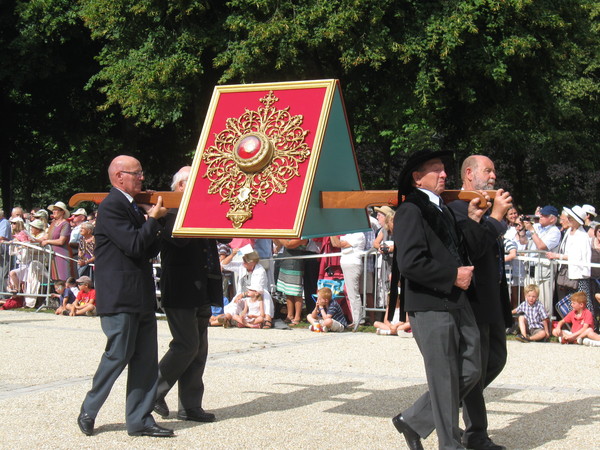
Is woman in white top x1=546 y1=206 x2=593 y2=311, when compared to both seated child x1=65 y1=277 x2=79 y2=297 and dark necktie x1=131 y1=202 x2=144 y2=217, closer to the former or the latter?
dark necktie x1=131 y1=202 x2=144 y2=217

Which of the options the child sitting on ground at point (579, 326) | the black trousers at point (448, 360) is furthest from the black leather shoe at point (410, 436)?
the child sitting on ground at point (579, 326)

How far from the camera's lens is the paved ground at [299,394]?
6039mm

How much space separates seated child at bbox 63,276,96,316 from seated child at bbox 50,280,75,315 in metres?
0.12

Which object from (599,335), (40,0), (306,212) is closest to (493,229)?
(306,212)

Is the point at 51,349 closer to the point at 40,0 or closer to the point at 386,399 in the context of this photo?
the point at 386,399

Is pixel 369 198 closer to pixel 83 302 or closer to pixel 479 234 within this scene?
pixel 479 234

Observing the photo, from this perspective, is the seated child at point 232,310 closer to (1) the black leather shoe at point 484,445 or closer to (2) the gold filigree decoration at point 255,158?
(2) the gold filigree decoration at point 255,158

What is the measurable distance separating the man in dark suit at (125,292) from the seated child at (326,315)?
6502mm

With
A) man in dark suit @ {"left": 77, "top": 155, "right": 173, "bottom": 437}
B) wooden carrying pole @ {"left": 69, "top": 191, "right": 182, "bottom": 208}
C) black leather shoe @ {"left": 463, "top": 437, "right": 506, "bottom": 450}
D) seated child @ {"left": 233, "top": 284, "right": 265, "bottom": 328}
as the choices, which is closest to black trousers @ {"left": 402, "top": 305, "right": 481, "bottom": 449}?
black leather shoe @ {"left": 463, "top": 437, "right": 506, "bottom": 450}

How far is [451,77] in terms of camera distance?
19812mm

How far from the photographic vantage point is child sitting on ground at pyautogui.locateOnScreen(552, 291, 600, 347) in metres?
11.2

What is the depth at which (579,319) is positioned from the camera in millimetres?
11469

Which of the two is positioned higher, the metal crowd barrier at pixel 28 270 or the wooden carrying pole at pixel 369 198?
the wooden carrying pole at pixel 369 198

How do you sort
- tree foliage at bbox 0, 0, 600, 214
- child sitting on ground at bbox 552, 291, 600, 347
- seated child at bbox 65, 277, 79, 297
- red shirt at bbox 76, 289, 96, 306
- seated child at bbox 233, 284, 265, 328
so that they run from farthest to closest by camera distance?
tree foliage at bbox 0, 0, 600, 214 < seated child at bbox 65, 277, 79, 297 < red shirt at bbox 76, 289, 96, 306 < seated child at bbox 233, 284, 265, 328 < child sitting on ground at bbox 552, 291, 600, 347
